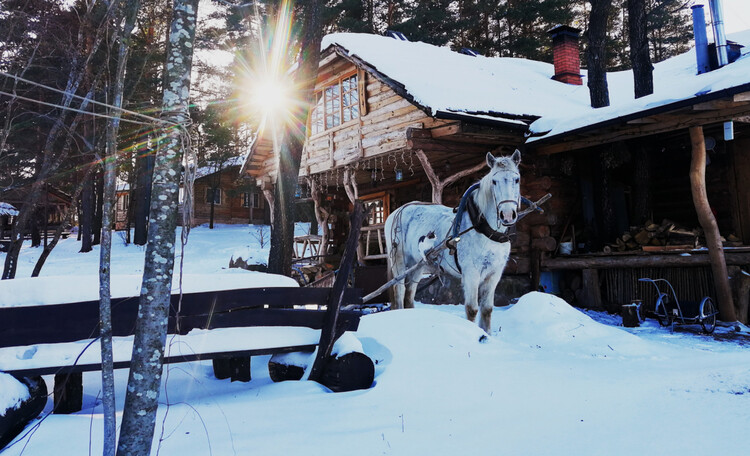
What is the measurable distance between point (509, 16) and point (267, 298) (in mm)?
22775

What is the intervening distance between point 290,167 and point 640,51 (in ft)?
28.1

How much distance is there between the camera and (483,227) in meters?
4.92

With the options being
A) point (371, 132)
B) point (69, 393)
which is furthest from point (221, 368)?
point (371, 132)

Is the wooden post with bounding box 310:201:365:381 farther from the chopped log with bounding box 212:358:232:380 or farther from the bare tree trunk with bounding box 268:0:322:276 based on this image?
the bare tree trunk with bounding box 268:0:322:276

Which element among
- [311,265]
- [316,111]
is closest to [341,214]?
[311,265]

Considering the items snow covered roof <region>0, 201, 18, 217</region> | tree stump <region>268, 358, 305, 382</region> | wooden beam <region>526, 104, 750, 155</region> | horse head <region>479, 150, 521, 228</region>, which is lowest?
tree stump <region>268, 358, 305, 382</region>

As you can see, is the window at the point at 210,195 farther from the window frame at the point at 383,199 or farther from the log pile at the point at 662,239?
the log pile at the point at 662,239

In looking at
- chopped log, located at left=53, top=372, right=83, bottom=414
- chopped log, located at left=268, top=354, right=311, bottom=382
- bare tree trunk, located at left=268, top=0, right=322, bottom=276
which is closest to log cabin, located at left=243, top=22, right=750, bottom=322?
bare tree trunk, located at left=268, top=0, right=322, bottom=276

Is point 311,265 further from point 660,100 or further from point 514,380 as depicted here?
point 514,380

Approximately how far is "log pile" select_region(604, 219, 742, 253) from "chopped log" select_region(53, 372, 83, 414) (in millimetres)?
8795

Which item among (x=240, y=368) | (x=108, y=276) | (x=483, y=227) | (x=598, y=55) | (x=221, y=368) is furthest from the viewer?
(x=598, y=55)

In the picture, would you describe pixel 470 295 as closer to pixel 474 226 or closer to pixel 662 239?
pixel 474 226

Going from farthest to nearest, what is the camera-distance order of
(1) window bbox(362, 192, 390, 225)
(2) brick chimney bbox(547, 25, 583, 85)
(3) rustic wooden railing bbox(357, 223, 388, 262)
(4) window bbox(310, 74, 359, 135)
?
(1) window bbox(362, 192, 390, 225) → (2) brick chimney bbox(547, 25, 583, 85) → (4) window bbox(310, 74, 359, 135) → (3) rustic wooden railing bbox(357, 223, 388, 262)

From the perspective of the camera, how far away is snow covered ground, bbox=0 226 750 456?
264 cm
